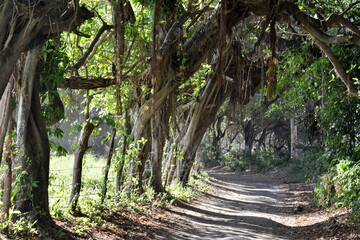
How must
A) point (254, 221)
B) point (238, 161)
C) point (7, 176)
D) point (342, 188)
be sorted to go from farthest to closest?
point (238, 161), point (254, 221), point (342, 188), point (7, 176)

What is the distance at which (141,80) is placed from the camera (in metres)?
10.8

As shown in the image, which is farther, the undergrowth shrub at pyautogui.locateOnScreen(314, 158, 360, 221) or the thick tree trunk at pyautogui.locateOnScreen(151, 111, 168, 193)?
the thick tree trunk at pyautogui.locateOnScreen(151, 111, 168, 193)

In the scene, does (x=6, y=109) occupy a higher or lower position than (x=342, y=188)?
higher

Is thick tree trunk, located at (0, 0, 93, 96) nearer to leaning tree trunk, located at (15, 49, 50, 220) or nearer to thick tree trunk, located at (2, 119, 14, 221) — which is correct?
leaning tree trunk, located at (15, 49, 50, 220)

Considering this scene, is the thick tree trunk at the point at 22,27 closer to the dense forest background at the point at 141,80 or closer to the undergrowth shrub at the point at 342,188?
the dense forest background at the point at 141,80

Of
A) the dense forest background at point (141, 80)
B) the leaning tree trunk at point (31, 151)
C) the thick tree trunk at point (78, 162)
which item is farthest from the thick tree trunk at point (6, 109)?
the thick tree trunk at point (78, 162)

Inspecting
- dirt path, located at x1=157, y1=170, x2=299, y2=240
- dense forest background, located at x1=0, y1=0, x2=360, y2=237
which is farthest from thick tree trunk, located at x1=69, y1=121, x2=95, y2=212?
dirt path, located at x1=157, y1=170, x2=299, y2=240

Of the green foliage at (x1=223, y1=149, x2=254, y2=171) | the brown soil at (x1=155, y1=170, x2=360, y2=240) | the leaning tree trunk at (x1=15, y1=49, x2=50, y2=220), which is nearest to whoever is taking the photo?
the leaning tree trunk at (x1=15, y1=49, x2=50, y2=220)

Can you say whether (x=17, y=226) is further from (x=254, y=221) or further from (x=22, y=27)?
(x=254, y=221)

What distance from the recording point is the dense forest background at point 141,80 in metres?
5.87

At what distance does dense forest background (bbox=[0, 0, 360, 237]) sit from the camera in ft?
19.2

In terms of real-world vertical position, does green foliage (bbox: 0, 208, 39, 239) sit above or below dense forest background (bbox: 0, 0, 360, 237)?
below

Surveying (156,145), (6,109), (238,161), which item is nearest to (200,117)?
(156,145)

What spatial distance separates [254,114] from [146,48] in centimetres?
2146
